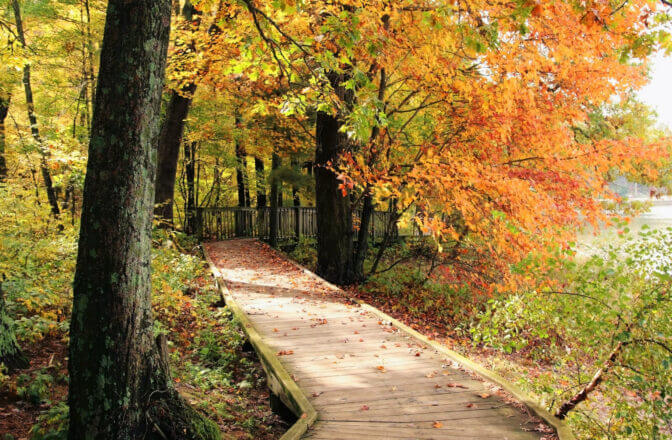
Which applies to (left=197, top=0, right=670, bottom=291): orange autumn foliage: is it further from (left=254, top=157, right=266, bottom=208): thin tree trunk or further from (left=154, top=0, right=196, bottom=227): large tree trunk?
(left=254, top=157, right=266, bottom=208): thin tree trunk

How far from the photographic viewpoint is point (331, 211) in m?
10.6

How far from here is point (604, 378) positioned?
362 cm

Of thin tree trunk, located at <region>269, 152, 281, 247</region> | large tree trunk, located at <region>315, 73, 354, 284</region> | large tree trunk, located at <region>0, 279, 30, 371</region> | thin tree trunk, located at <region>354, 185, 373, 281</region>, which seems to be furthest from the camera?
thin tree trunk, located at <region>269, 152, 281, 247</region>

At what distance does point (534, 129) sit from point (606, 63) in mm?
1805

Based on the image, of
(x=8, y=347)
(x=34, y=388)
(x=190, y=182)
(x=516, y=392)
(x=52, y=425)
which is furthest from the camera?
(x=190, y=182)

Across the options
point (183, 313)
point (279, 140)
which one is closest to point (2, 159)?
point (279, 140)

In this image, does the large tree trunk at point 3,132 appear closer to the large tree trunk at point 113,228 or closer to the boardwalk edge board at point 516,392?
the large tree trunk at point 113,228

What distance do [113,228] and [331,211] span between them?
309 inches

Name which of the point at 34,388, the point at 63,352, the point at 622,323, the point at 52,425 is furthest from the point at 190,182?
the point at 622,323

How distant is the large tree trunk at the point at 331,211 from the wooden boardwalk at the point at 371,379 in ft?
8.33

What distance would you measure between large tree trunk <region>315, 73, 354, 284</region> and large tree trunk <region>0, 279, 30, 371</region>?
22.9 feet

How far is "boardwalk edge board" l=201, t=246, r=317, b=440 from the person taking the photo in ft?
12.1

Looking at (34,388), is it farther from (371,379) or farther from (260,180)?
(260,180)

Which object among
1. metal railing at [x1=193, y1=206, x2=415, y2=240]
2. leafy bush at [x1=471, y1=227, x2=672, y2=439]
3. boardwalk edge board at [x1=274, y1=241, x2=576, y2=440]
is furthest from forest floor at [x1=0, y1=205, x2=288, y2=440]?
metal railing at [x1=193, y1=206, x2=415, y2=240]
